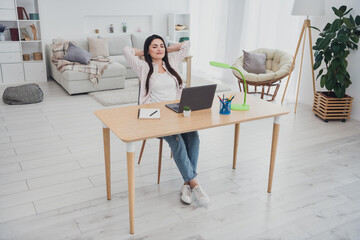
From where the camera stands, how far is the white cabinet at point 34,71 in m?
5.99

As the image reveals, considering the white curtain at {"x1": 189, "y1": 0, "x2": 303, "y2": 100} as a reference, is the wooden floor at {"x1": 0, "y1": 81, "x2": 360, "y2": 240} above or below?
below

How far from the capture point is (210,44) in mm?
7004

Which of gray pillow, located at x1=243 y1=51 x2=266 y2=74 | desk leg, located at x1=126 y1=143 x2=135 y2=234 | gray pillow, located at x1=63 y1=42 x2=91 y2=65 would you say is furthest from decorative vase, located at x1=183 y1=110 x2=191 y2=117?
gray pillow, located at x1=63 y1=42 x2=91 y2=65

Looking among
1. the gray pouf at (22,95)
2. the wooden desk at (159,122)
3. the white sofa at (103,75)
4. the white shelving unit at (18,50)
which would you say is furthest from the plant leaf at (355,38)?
the white shelving unit at (18,50)

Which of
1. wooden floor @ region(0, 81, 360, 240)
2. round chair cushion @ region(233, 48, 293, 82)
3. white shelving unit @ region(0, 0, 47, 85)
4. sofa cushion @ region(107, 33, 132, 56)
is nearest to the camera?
wooden floor @ region(0, 81, 360, 240)

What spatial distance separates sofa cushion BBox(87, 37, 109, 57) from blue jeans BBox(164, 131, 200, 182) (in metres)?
4.03

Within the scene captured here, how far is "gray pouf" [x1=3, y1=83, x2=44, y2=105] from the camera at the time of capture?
4816mm

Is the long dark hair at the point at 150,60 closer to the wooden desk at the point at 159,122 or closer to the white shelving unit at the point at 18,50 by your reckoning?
the wooden desk at the point at 159,122

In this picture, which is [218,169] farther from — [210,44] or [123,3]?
[123,3]

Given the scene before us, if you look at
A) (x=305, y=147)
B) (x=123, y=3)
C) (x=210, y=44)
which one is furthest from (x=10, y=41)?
(x=305, y=147)

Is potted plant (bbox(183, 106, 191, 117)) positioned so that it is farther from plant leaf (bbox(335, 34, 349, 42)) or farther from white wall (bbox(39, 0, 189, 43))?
white wall (bbox(39, 0, 189, 43))

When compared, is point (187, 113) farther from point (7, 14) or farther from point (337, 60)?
point (7, 14)

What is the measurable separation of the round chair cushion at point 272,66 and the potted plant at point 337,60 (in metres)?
0.56

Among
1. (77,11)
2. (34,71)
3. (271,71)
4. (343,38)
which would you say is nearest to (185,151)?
(343,38)
